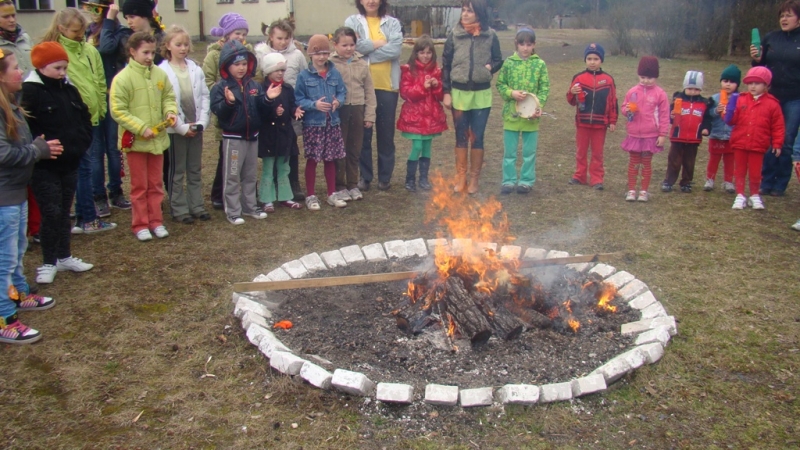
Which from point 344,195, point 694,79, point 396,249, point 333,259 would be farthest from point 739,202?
point 333,259

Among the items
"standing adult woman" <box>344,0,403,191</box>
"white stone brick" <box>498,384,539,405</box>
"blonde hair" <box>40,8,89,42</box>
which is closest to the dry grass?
"white stone brick" <box>498,384,539,405</box>

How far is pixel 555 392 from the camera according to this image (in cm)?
367

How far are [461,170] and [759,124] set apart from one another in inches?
136

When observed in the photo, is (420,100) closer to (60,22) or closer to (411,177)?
(411,177)

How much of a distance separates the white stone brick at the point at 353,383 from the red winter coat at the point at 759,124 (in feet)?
19.1

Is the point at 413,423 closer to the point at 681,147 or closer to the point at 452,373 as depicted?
the point at 452,373

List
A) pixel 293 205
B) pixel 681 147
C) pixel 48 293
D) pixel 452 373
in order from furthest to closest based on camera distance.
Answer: pixel 681 147, pixel 293 205, pixel 48 293, pixel 452 373

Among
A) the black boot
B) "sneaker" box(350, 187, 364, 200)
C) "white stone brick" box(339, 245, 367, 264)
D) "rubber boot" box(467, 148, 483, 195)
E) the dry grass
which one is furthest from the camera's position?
the black boot

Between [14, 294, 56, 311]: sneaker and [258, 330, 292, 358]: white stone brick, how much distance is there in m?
1.93

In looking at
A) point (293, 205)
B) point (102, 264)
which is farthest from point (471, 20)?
point (102, 264)

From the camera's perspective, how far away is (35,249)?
19.7 feet

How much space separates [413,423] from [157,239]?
3.90 m

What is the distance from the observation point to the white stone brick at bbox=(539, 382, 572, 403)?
366cm

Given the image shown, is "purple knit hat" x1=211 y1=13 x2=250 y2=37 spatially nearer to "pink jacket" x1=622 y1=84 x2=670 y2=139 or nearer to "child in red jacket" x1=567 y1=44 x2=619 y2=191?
"child in red jacket" x1=567 y1=44 x2=619 y2=191
